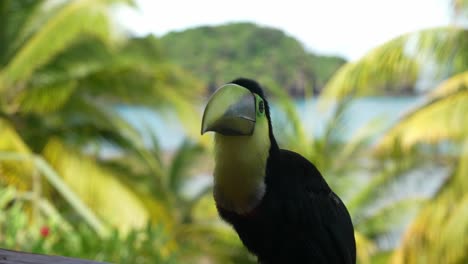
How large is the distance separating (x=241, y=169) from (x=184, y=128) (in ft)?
18.9

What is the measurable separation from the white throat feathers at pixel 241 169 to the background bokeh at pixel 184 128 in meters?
3.02

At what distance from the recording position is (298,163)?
138 centimetres

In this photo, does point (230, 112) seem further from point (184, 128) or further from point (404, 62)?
point (184, 128)

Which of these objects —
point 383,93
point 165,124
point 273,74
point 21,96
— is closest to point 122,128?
point 165,124

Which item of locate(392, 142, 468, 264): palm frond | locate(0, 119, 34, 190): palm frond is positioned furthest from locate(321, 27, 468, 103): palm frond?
locate(0, 119, 34, 190): palm frond

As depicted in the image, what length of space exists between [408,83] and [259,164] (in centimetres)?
517

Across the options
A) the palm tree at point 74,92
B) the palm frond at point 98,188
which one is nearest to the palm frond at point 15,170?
the palm tree at point 74,92

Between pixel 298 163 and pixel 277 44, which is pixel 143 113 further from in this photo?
pixel 298 163

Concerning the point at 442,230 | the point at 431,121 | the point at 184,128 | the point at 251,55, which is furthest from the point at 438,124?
the point at 251,55

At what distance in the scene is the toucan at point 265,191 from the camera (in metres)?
1.19

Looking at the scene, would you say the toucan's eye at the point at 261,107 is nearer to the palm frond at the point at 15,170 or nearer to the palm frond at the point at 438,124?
the palm frond at the point at 438,124

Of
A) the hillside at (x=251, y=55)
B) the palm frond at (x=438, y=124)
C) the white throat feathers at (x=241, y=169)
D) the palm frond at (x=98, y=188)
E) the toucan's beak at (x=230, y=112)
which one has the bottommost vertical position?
the hillside at (x=251, y=55)

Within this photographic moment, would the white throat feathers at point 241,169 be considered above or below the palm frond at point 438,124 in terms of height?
above

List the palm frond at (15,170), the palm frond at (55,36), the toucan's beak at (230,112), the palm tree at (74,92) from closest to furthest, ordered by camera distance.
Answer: the toucan's beak at (230,112) → the palm frond at (15,170) → the palm tree at (74,92) → the palm frond at (55,36)
